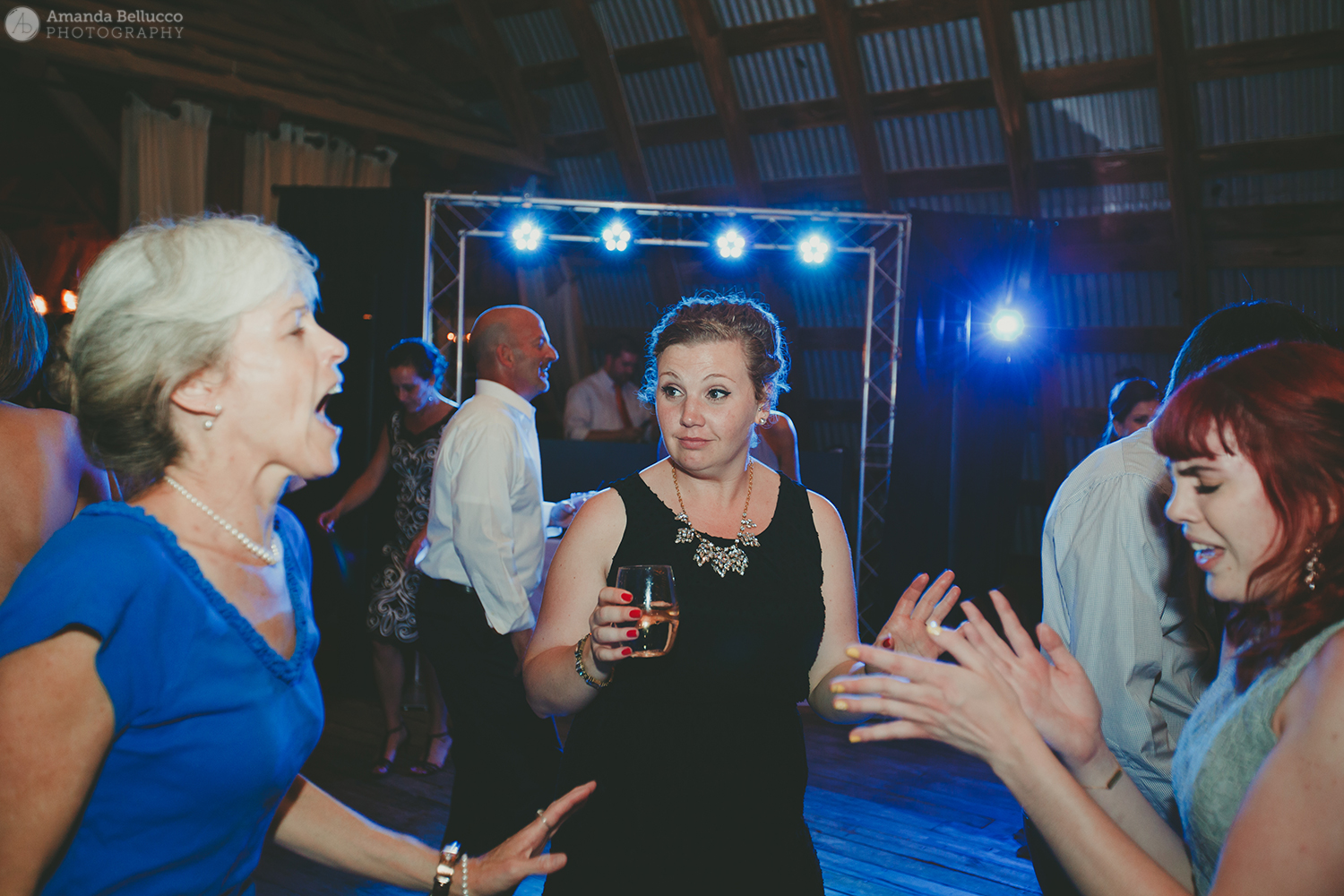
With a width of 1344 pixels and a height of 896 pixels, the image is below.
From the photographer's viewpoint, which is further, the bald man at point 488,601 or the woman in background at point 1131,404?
the woman in background at point 1131,404

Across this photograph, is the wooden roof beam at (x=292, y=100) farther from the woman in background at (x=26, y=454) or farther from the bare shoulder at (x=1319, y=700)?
the bare shoulder at (x=1319, y=700)

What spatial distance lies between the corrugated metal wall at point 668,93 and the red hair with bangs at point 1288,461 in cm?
A: 772

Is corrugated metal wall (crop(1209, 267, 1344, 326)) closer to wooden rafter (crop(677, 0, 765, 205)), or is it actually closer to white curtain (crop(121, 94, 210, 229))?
wooden rafter (crop(677, 0, 765, 205))

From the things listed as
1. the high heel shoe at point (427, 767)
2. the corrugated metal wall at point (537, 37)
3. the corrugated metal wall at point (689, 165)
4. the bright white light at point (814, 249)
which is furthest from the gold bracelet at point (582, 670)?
the corrugated metal wall at point (537, 37)

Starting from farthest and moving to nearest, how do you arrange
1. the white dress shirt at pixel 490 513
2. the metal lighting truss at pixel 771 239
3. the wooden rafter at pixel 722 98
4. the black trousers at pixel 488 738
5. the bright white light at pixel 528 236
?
the wooden rafter at pixel 722 98
the bright white light at pixel 528 236
the metal lighting truss at pixel 771 239
the white dress shirt at pixel 490 513
the black trousers at pixel 488 738

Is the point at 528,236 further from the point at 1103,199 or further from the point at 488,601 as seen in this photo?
the point at 488,601

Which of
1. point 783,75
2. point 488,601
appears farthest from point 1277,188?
point 488,601

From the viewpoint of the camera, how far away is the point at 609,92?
8430mm

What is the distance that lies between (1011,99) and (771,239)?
241cm

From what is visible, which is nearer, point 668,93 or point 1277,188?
point 1277,188

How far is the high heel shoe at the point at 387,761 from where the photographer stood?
4.20 meters

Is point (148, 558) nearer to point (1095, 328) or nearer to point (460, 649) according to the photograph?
point (460, 649)

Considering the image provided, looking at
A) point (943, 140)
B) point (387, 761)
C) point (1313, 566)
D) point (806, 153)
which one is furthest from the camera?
point (806, 153)

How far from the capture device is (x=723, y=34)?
786cm
